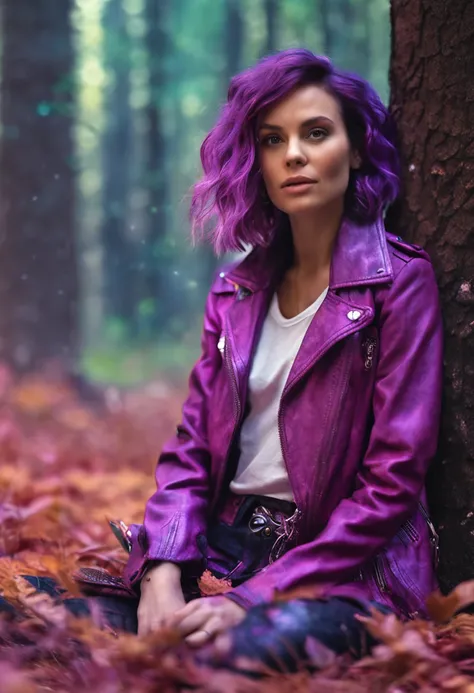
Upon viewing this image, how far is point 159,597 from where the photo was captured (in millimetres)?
1946

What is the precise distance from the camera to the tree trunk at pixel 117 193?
7.85m

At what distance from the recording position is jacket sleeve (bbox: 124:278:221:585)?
207 cm

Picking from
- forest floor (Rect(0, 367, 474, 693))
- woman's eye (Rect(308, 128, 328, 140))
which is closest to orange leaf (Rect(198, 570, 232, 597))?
forest floor (Rect(0, 367, 474, 693))

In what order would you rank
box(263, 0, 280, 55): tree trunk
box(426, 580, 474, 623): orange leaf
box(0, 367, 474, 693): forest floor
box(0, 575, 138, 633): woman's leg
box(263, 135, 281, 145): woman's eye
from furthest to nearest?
box(263, 0, 280, 55): tree trunk → box(263, 135, 281, 145): woman's eye → box(0, 575, 138, 633): woman's leg → box(426, 580, 474, 623): orange leaf → box(0, 367, 474, 693): forest floor

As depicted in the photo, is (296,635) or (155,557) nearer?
(296,635)

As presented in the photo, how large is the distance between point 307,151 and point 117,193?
617 centimetres

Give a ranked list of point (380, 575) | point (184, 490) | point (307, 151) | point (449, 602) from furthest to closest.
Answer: point (184, 490) < point (307, 151) < point (380, 575) < point (449, 602)

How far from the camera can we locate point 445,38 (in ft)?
7.08

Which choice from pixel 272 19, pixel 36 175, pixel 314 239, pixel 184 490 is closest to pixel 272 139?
pixel 314 239

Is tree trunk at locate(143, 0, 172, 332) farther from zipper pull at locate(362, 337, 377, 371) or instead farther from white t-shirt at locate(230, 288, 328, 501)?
zipper pull at locate(362, 337, 377, 371)

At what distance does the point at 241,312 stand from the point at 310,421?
1.60ft

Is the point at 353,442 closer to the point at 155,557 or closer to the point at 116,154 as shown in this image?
the point at 155,557

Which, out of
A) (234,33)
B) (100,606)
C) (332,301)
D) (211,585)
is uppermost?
(234,33)

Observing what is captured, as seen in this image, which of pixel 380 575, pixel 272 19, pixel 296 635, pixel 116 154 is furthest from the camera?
pixel 116 154
